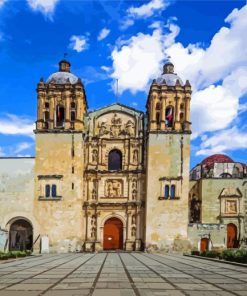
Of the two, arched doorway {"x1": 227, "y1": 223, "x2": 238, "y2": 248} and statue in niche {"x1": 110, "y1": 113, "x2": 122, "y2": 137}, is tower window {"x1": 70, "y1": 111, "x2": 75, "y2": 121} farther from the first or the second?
arched doorway {"x1": 227, "y1": 223, "x2": 238, "y2": 248}

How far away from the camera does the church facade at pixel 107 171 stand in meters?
31.0

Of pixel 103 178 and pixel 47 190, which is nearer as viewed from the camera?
pixel 47 190

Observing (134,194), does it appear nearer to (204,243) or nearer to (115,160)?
(115,160)

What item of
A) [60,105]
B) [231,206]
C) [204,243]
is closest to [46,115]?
[60,105]

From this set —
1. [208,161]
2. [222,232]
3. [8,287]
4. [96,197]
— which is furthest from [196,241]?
[8,287]

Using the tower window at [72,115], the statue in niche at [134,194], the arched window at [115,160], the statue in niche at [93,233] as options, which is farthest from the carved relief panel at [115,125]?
the statue in niche at [93,233]

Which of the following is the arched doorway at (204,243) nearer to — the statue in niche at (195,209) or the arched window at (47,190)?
the statue in niche at (195,209)

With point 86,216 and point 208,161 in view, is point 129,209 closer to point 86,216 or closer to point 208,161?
point 86,216

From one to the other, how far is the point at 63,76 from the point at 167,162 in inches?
403

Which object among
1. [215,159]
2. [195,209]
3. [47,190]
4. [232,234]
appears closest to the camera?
[47,190]

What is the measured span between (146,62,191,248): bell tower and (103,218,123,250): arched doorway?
2479 mm

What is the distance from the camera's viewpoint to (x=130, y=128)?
33438 millimetres

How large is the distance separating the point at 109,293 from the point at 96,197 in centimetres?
2473

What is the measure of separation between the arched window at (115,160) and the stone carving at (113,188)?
1.02 meters
